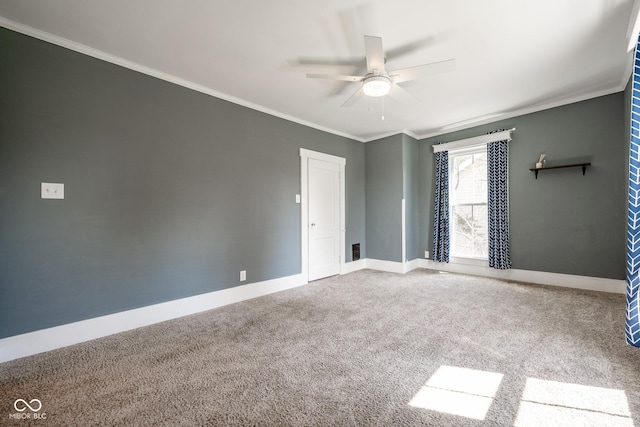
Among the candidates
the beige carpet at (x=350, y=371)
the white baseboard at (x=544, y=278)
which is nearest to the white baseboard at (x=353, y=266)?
the white baseboard at (x=544, y=278)

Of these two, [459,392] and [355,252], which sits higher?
[355,252]

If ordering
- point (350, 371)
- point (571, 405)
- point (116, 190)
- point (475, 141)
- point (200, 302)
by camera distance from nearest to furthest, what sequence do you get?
point (571, 405) < point (350, 371) < point (116, 190) < point (200, 302) < point (475, 141)

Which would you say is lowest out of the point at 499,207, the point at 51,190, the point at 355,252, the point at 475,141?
the point at 355,252

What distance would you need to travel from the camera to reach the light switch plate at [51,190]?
7.22 ft

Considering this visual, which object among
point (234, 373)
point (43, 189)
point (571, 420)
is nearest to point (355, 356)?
point (234, 373)

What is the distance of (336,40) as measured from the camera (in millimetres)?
2334

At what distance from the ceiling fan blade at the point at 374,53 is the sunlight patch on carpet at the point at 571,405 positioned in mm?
2575

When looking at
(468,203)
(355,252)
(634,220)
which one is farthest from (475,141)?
(355,252)

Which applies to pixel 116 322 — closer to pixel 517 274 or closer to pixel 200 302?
pixel 200 302

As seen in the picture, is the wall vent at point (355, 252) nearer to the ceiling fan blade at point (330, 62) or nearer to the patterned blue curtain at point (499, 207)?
the patterned blue curtain at point (499, 207)

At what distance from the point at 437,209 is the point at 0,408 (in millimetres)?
5453

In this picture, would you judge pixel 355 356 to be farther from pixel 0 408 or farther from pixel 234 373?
pixel 0 408

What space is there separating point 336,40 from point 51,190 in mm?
2796

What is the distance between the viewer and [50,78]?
7.40 feet
